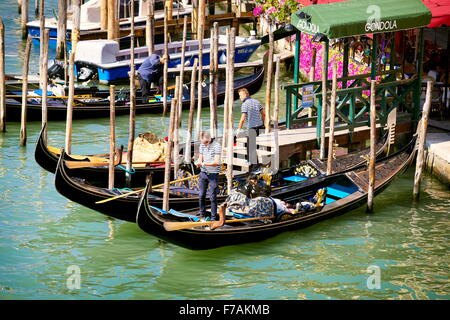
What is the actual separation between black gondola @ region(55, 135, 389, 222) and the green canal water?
Answer: 361mm

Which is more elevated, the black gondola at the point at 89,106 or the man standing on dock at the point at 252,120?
the man standing on dock at the point at 252,120

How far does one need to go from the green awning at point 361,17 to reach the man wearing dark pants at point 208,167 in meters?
2.87

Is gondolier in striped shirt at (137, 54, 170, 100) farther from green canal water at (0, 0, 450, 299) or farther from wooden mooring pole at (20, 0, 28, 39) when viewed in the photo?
wooden mooring pole at (20, 0, 28, 39)

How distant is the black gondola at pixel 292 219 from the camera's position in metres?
8.85

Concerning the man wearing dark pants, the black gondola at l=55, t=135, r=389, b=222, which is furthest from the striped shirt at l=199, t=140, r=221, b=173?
the black gondola at l=55, t=135, r=389, b=222

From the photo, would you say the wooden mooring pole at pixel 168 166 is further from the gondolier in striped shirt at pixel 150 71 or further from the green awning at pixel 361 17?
the gondolier in striped shirt at pixel 150 71

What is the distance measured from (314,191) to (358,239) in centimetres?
103

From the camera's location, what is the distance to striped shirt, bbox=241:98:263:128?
38.0ft

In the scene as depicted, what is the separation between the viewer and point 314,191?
10742mm

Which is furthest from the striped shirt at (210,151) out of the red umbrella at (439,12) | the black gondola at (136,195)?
the red umbrella at (439,12)

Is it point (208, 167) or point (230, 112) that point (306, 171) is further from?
point (208, 167)

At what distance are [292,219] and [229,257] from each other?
0.98m

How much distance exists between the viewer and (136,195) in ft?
33.1

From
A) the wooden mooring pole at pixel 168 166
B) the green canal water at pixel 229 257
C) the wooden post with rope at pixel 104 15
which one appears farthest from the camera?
the wooden post with rope at pixel 104 15
